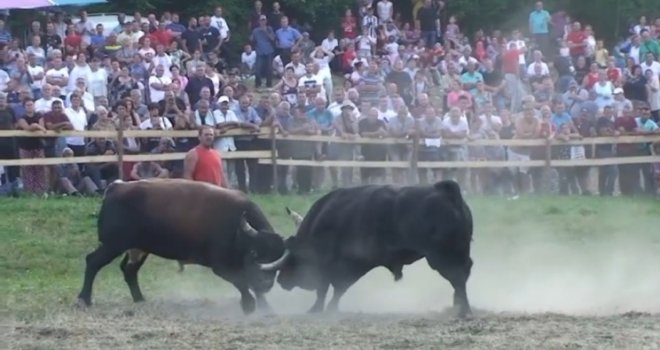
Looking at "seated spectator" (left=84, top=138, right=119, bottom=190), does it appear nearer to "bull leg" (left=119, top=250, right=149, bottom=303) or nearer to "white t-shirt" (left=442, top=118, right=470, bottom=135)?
"white t-shirt" (left=442, top=118, right=470, bottom=135)

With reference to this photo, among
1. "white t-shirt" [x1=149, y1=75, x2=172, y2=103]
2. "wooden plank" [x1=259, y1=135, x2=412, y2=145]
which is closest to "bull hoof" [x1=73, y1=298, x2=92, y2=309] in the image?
"wooden plank" [x1=259, y1=135, x2=412, y2=145]

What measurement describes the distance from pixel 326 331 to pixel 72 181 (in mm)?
10040

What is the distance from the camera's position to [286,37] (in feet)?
96.6

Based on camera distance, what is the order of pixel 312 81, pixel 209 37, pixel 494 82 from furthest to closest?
pixel 209 37
pixel 494 82
pixel 312 81

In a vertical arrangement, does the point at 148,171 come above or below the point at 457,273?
above

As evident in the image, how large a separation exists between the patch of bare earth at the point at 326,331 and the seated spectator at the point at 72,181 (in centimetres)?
774

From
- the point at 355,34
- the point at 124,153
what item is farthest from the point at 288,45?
the point at 124,153

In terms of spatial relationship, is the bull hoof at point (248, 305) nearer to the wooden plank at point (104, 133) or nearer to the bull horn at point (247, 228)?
the bull horn at point (247, 228)

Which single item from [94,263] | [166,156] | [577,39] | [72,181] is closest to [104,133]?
[72,181]

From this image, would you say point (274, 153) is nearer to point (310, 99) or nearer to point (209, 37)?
point (310, 99)

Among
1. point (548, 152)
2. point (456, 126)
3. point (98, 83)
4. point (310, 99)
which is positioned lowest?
point (548, 152)

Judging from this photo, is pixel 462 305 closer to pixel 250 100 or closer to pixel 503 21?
pixel 250 100

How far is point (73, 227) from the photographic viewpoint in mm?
20266

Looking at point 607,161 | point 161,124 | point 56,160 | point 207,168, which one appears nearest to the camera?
point 207,168
